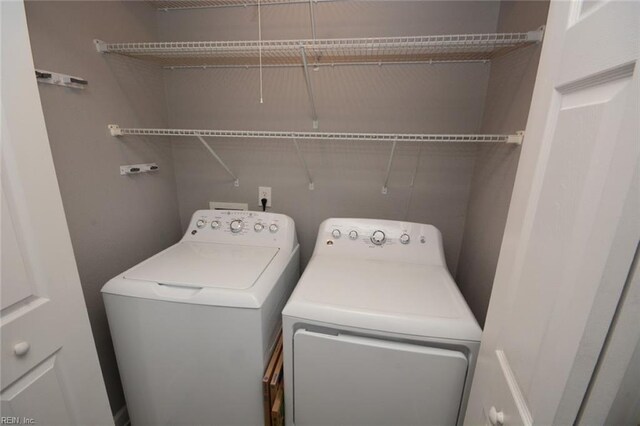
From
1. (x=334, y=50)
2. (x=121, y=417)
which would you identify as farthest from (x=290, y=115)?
(x=121, y=417)

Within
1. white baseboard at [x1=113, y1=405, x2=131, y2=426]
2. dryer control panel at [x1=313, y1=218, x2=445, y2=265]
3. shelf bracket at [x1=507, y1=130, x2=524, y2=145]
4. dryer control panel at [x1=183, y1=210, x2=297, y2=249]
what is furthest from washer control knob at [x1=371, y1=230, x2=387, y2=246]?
white baseboard at [x1=113, y1=405, x2=131, y2=426]

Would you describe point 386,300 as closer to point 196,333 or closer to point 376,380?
point 376,380

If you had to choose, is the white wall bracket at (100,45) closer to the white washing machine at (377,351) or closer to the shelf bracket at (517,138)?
the white washing machine at (377,351)

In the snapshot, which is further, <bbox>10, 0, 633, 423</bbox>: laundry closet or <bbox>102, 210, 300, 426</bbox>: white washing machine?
<bbox>10, 0, 633, 423</bbox>: laundry closet

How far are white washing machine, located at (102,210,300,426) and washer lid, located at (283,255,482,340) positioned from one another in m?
0.21

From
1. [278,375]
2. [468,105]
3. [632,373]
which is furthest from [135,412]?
[468,105]

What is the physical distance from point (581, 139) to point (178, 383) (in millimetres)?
1633

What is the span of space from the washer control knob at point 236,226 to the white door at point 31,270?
84 centimetres

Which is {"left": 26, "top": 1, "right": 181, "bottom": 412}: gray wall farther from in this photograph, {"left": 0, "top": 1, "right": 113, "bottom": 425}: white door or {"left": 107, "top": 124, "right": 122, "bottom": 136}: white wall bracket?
{"left": 0, "top": 1, "right": 113, "bottom": 425}: white door

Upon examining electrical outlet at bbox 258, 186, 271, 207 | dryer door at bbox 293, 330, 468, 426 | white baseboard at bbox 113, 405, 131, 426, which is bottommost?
white baseboard at bbox 113, 405, 131, 426

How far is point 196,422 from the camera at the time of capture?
51.7 inches

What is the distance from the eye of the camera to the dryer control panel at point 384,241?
1.48 metres

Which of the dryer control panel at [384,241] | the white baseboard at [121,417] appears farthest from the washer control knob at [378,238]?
the white baseboard at [121,417]

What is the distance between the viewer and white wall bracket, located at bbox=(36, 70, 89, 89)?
43.7 inches
